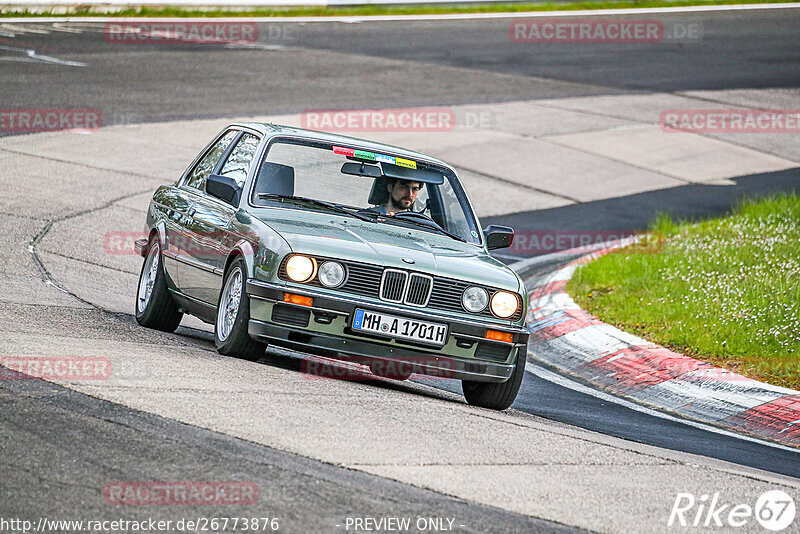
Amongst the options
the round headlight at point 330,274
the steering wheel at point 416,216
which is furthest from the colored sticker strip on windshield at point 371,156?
the round headlight at point 330,274

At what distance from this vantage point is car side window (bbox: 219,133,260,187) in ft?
28.0

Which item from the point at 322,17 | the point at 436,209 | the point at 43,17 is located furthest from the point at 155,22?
the point at 436,209

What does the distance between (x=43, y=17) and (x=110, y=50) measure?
484cm

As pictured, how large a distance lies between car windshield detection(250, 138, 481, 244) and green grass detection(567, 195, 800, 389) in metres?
2.37

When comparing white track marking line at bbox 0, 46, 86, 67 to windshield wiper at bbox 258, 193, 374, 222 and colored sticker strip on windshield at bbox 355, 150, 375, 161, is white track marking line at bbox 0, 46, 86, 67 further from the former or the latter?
windshield wiper at bbox 258, 193, 374, 222

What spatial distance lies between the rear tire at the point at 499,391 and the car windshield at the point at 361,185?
112cm

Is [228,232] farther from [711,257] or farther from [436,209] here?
[711,257]

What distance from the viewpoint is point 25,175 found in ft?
49.4

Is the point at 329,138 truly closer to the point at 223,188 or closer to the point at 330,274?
the point at 223,188

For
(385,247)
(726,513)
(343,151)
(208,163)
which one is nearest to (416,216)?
(343,151)

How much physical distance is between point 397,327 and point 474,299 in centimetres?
56

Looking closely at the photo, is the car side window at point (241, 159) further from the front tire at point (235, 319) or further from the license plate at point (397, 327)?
the license plate at point (397, 327)

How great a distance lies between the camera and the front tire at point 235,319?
7.34m

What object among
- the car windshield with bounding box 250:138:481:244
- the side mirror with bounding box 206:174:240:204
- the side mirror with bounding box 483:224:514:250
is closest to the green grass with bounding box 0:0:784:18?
the car windshield with bounding box 250:138:481:244
